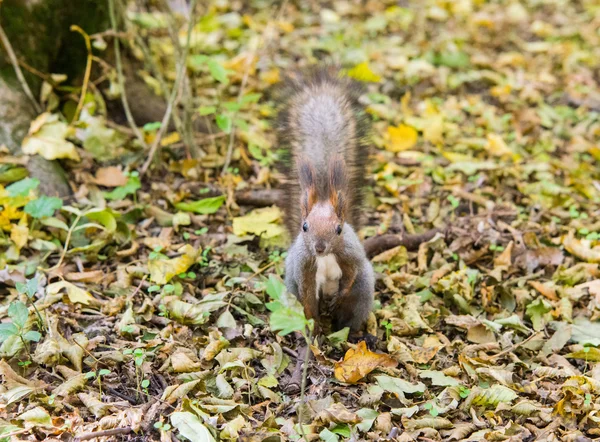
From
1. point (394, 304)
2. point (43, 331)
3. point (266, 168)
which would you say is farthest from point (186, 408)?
point (266, 168)

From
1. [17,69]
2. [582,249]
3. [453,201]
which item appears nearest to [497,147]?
[453,201]

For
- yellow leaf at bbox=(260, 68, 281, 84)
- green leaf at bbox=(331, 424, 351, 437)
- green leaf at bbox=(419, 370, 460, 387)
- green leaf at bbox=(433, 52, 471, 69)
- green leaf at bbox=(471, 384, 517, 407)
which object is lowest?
green leaf at bbox=(331, 424, 351, 437)

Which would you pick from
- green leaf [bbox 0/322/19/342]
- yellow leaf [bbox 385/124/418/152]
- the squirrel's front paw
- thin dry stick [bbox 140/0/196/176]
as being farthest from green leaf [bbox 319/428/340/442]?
yellow leaf [bbox 385/124/418/152]

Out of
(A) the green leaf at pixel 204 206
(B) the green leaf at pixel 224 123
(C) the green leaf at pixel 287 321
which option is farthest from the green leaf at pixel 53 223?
(C) the green leaf at pixel 287 321

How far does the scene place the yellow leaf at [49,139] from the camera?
414 centimetres

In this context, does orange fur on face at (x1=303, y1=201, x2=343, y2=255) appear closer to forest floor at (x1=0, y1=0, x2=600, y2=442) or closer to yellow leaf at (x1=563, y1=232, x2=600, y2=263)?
forest floor at (x1=0, y1=0, x2=600, y2=442)

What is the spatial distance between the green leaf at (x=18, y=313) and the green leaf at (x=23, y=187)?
1004 mm

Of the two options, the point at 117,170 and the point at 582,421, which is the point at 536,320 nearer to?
the point at 582,421

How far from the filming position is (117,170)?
443 cm

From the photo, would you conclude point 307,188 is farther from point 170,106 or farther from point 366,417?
point 170,106

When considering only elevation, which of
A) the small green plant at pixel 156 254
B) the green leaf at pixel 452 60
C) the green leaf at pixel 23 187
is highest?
the green leaf at pixel 452 60

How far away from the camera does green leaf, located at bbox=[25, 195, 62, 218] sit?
3.66 meters

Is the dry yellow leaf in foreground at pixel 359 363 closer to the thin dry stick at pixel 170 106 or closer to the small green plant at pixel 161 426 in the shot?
the small green plant at pixel 161 426

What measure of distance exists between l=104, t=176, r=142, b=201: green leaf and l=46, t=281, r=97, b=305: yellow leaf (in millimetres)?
874
